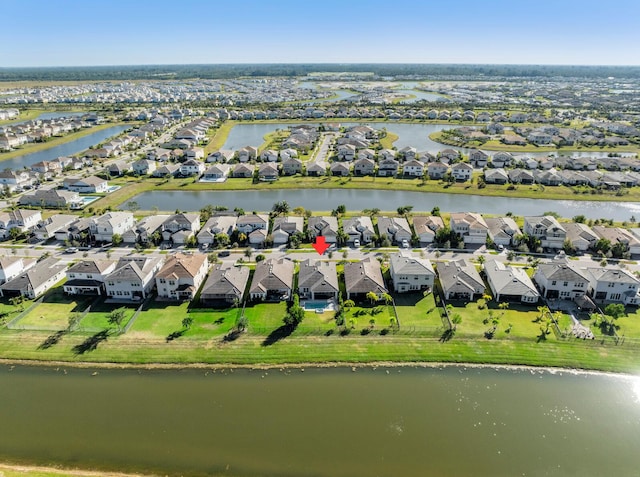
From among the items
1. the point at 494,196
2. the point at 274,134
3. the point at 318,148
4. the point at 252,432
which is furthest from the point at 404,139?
the point at 252,432

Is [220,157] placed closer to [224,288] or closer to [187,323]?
[224,288]

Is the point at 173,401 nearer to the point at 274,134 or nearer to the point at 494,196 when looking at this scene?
the point at 494,196

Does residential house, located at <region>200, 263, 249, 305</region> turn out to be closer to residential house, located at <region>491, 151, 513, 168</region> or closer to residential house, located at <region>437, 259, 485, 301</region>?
residential house, located at <region>437, 259, 485, 301</region>

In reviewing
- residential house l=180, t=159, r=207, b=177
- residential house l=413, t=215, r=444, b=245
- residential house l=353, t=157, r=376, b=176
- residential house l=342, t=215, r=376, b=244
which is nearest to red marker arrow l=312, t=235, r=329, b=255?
residential house l=342, t=215, r=376, b=244

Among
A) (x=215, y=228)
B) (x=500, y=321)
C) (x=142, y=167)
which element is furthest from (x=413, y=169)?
(x=142, y=167)

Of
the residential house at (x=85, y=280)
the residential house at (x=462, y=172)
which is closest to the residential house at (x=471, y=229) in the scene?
the residential house at (x=462, y=172)

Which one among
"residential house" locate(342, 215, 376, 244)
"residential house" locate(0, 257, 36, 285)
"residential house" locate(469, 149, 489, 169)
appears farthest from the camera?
"residential house" locate(469, 149, 489, 169)
